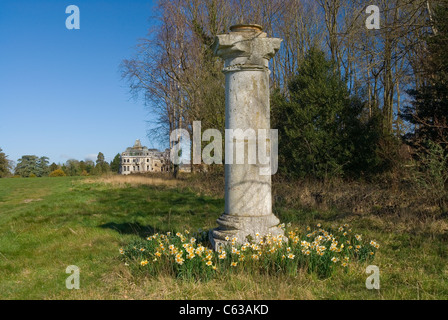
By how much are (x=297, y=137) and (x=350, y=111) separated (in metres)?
2.02

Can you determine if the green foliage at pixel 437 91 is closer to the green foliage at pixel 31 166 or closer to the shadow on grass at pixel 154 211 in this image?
the shadow on grass at pixel 154 211

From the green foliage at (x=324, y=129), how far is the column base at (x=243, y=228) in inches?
286

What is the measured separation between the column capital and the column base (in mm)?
2078

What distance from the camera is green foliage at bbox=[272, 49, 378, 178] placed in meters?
12.1

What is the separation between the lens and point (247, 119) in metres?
5.03

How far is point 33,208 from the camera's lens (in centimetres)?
990

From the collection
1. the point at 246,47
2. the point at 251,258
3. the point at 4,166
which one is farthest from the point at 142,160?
the point at 251,258

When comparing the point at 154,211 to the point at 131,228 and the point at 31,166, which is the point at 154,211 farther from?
the point at 31,166

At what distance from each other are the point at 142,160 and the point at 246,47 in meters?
22.3

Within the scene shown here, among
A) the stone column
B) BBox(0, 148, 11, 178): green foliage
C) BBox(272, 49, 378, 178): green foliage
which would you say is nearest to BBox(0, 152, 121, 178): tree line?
BBox(0, 148, 11, 178): green foliage

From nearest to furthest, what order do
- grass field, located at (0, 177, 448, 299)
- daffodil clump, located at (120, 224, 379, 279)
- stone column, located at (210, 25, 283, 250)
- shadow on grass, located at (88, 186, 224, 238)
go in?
grass field, located at (0, 177, 448, 299)
daffodil clump, located at (120, 224, 379, 279)
stone column, located at (210, 25, 283, 250)
shadow on grass, located at (88, 186, 224, 238)

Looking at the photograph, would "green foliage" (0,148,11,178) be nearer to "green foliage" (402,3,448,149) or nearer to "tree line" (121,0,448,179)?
"tree line" (121,0,448,179)

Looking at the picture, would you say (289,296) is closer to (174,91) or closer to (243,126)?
(243,126)


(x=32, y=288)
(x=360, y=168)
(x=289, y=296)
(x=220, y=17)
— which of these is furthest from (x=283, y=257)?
(x=220, y=17)
